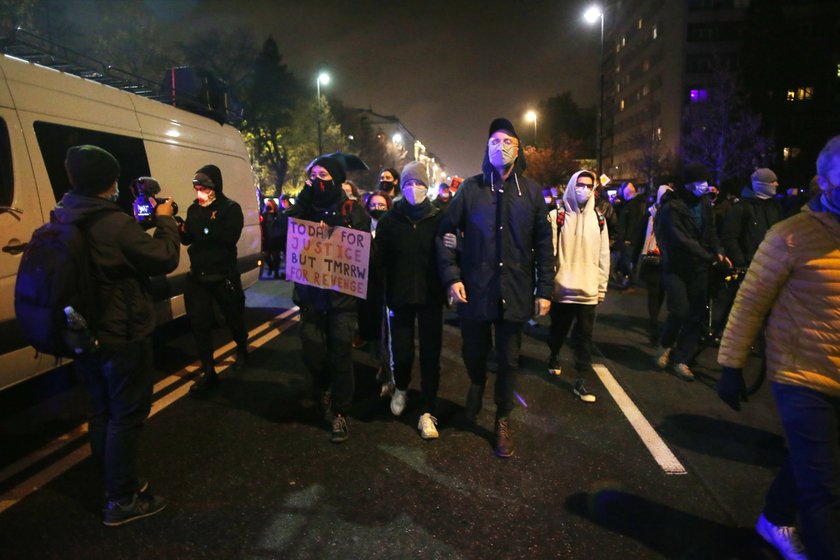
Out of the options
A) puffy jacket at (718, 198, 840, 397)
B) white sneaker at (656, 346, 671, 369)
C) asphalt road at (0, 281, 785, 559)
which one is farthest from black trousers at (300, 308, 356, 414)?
white sneaker at (656, 346, 671, 369)

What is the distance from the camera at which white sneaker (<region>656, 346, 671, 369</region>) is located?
227 inches

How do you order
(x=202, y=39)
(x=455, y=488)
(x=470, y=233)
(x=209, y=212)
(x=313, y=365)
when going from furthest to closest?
(x=202, y=39) → (x=209, y=212) → (x=313, y=365) → (x=470, y=233) → (x=455, y=488)

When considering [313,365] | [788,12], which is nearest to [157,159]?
[313,365]

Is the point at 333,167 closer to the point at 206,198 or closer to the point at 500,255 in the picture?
the point at 500,255

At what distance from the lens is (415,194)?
400cm

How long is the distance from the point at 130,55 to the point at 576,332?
828 inches

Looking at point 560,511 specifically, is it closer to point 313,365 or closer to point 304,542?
point 304,542

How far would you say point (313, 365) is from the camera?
4176mm

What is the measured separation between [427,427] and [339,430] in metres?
0.65

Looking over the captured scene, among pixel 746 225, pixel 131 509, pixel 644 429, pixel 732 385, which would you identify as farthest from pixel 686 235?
pixel 131 509

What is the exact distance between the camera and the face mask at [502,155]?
12.0 ft

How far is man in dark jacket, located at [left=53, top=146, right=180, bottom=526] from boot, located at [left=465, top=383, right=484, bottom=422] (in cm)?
211

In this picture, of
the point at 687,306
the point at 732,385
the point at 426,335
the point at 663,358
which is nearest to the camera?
the point at 732,385

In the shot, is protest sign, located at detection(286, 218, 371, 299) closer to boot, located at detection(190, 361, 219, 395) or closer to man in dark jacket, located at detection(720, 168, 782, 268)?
boot, located at detection(190, 361, 219, 395)
